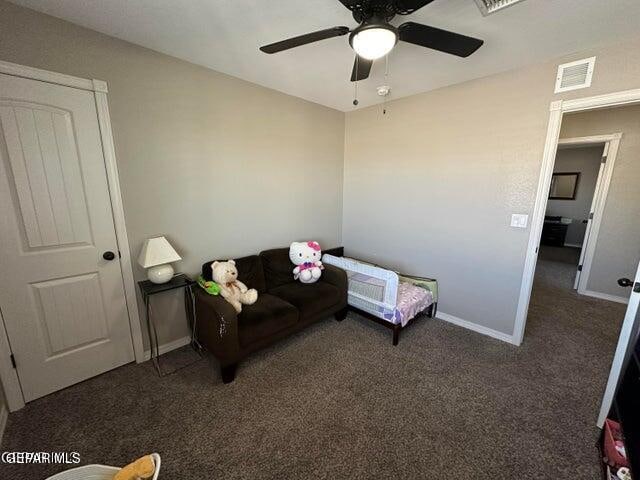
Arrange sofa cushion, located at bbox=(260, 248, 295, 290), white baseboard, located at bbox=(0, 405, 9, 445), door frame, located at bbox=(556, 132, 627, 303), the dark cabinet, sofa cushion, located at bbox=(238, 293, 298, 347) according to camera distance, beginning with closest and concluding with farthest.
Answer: white baseboard, located at bbox=(0, 405, 9, 445) → sofa cushion, located at bbox=(238, 293, 298, 347) → sofa cushion, located at bbox=(260, 248, 295, 290) → door frame, located at bbox=(556, 132, 627, 303) → the dark cabinet

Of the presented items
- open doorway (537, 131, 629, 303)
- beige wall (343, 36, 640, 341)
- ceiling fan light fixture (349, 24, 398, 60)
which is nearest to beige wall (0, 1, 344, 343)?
beige wall (343, 36, 640, 341)

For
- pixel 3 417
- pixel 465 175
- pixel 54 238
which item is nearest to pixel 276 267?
pixel 54 238

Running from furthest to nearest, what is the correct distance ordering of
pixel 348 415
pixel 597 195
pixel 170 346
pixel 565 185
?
pixel 565 185, pixel 597 195, pixel 170 346, pixel 348 415

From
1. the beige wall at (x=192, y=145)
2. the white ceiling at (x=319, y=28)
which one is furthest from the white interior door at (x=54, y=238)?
the white ceiling at (x=319, y=28)

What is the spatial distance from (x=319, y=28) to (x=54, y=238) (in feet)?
7.45

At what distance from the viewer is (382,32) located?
1186mm

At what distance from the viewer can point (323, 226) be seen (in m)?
3.60

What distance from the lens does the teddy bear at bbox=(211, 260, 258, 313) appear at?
2.23m

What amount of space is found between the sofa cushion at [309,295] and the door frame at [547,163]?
1.74 metres

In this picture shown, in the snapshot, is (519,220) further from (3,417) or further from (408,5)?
(3,417)

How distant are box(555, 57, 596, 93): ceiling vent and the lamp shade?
11.0 feet

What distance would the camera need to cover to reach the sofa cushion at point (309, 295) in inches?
95.8

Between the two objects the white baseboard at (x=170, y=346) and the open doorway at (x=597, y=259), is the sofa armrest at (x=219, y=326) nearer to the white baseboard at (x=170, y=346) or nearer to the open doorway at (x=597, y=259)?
the white baseboard at (x=170, y=346)

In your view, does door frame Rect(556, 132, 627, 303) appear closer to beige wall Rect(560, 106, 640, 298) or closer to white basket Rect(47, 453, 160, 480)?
beige wall Rect(560, 106, 640, 298)
